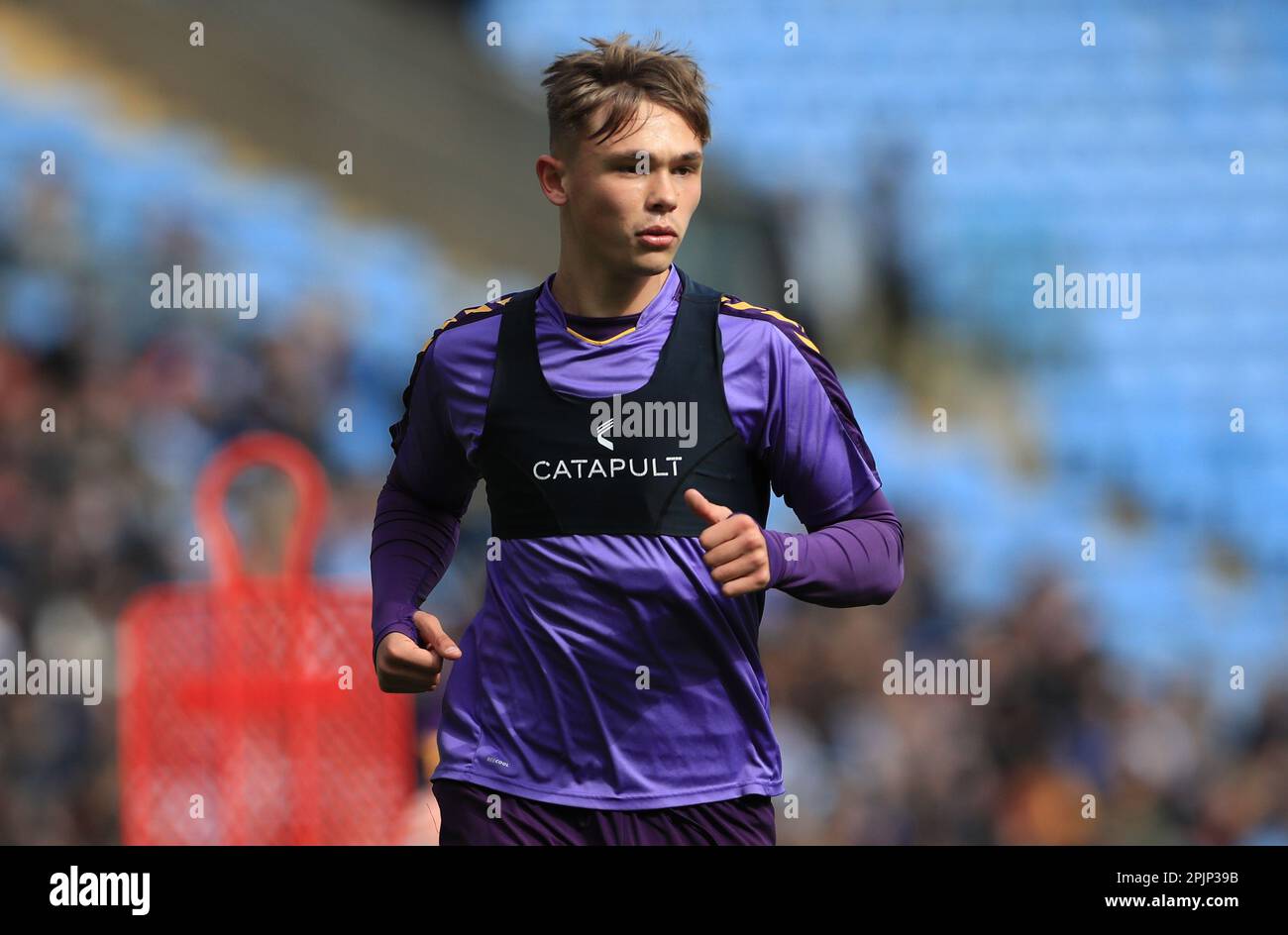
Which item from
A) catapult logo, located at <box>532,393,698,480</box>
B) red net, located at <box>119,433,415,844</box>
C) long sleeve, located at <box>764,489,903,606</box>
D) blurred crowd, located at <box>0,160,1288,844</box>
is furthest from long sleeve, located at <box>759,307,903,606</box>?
blurred crowd, located at <box>0,160,1288,844</box>

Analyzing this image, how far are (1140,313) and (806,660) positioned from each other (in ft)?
9.15

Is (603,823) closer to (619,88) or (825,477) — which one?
(825,477)

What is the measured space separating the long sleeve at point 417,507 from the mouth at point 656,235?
48 centimetres

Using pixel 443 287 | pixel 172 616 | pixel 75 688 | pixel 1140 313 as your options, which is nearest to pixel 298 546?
pixel 172 616

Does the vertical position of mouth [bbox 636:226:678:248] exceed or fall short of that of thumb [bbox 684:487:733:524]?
it exceeds it

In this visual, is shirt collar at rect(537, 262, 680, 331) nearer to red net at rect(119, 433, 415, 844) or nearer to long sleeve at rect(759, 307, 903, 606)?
long sleeve at rect(759, 307, 903, 606)

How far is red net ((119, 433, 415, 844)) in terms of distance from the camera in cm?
563

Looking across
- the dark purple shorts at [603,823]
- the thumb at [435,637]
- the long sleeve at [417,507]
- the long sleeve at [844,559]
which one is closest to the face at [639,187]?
the long sleeve at [417,507]

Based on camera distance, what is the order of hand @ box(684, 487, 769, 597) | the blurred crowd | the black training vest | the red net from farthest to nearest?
the blurred crowd < the red net < the black training vest < hand @ box(684, 487, 769, 597)

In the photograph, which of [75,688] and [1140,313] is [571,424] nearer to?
[75,688]

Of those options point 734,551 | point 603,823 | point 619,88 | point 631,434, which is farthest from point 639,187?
point 603,823

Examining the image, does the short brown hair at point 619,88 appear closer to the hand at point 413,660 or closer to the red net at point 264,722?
the hand at point 413,660

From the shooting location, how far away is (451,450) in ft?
10.1

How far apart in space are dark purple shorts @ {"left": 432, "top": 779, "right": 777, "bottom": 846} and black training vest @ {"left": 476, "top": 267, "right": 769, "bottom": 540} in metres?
0.44
